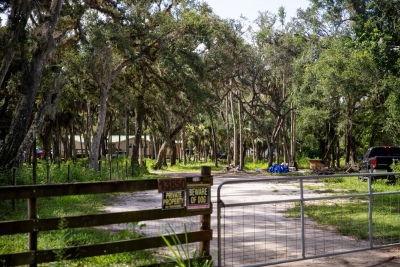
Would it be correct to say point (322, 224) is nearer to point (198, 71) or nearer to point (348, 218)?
point (348, 218)

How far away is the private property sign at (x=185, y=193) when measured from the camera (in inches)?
238

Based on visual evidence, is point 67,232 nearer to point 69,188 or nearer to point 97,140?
point 69,188

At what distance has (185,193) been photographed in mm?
6207

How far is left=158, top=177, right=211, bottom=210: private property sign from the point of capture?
604cm

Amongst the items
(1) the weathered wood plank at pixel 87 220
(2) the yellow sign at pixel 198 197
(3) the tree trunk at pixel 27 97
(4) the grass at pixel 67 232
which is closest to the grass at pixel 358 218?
(2) the yellow sign at pixel 198 197

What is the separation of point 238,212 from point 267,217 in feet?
4.20

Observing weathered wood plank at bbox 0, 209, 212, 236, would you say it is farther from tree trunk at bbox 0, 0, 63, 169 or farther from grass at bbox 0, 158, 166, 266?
tree trunk at bbox 0, 0, 63, 169

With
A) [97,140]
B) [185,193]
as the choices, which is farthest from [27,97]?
[185,193]

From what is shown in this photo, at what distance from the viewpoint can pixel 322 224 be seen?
1154 centimetres

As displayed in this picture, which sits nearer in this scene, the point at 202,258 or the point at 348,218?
the point at 202,258

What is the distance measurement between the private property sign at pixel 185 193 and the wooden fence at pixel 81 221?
0.04m

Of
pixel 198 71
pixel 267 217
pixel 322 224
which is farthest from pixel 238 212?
pixel 198 71

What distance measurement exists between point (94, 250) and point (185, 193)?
1.33 m

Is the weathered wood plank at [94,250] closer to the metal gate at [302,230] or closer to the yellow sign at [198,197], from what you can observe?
the yellow sign at [198,197]
